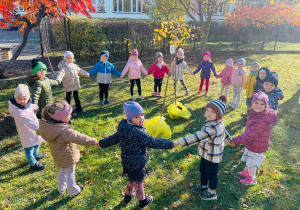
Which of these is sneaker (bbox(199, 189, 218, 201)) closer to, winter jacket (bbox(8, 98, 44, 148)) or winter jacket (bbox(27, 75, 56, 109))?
winter jacket (bbox(8, 98, 44, 148))

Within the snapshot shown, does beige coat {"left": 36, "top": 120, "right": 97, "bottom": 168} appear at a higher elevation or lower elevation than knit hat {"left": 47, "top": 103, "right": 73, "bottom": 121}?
lower

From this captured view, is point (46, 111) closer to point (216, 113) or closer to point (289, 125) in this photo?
point (216, 113)

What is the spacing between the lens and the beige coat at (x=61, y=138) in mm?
3270

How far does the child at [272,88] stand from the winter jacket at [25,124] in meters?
4.91

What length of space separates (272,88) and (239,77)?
2292 mm

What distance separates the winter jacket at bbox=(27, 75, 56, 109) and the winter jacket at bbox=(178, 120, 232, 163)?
347 cm

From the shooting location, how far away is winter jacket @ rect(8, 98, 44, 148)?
4.05m

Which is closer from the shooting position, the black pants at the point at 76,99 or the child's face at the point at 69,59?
the child's face at the point at 69,59

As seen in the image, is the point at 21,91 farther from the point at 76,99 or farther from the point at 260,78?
the point at 260,78

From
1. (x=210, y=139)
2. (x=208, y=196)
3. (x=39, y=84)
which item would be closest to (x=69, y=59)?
(x=39, y=84)

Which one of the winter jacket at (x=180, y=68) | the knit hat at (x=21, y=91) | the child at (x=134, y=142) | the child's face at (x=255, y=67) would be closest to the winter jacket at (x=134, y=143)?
the child at (x=134, y=142)

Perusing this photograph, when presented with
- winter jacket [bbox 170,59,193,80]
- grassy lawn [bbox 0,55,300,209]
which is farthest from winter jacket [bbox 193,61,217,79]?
grassy lawn [bbox 0,55,300,209]

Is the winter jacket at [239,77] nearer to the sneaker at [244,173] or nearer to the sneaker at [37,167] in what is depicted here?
the sneaker at [244,173]

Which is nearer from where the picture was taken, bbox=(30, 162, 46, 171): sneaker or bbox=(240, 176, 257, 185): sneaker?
bbox=(240, 176, 257, 185): sneaker
